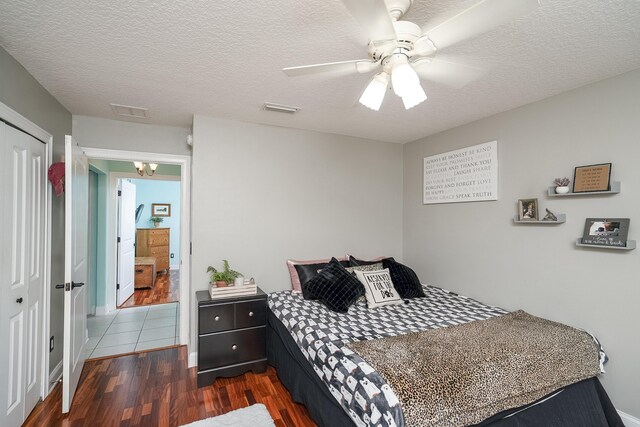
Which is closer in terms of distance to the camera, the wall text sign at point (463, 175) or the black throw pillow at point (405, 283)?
the wall text sign at point (463, 175)

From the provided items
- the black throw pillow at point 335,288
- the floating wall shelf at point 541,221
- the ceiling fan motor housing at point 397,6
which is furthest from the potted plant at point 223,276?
the floating wall shelf at point 541,221

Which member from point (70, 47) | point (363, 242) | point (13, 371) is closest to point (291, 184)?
point (363, 242)

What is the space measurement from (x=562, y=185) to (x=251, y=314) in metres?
2.76

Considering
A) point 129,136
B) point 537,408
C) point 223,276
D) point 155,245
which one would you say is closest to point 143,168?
point 129,136

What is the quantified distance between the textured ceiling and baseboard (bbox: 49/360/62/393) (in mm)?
2326

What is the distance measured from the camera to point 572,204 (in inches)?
89.7

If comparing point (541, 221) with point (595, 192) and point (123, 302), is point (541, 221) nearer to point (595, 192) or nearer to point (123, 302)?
point (595, 192)

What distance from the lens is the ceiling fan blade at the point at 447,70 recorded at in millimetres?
1448

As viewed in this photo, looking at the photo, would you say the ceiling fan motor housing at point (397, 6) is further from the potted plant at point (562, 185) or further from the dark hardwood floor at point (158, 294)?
the dark hardwood floor at point (158, 294)

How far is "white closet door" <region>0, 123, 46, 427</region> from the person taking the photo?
1.83 meters

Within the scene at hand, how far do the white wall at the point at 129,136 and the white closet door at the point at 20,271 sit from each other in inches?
29.9

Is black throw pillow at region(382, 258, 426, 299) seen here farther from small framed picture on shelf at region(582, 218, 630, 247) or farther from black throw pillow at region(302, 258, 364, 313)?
small framed picture on shelf at region(582, 218, 630, 247)

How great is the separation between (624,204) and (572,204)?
294 mm

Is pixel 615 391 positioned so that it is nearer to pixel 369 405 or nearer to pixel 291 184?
pixel 369 405
